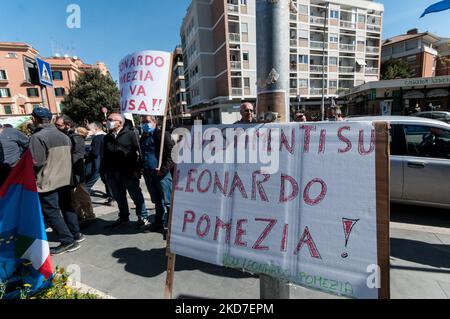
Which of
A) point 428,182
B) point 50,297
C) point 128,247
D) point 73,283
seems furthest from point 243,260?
point 428,182

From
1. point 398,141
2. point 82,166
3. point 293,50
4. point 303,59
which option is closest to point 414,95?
point 303,59

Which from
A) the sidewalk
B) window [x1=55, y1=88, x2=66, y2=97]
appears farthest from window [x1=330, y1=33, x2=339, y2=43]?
window [x1=55, y1=88, x2=66, y2=97]

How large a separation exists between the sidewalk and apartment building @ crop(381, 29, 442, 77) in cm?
4980

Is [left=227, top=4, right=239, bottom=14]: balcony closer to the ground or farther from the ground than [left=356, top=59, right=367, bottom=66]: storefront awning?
farther from the ground

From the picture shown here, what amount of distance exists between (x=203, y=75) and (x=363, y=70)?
2533 centimetres

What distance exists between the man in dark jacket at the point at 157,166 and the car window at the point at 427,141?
150 inches

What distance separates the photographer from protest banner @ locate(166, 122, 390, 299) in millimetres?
1354

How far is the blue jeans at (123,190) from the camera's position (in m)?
3.79

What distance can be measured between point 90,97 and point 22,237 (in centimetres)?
3069

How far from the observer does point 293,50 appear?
1321 inches

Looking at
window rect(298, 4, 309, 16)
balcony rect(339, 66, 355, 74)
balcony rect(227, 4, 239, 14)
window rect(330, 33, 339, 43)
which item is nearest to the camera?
balcony rect(227, 4, 239, 14)

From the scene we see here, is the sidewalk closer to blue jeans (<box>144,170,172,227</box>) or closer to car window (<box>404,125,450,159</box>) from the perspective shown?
blue jeans (<box>144,170,172,227</box>)

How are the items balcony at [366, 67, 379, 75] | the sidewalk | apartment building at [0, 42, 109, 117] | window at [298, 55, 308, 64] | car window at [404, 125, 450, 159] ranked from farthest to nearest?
apartment building at [0, 42, 109, 117] → balcony at [366, 67, 379, 75] → window at [298, 55, 308, 64] → car window at [404, 125, 450, 159] → the sidewalk

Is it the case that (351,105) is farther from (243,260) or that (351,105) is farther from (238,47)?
(243,260)
